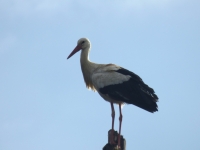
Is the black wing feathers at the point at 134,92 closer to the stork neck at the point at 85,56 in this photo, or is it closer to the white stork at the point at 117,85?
the white stork at the point at 117,85

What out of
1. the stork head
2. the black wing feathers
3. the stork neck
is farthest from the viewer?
the stork head

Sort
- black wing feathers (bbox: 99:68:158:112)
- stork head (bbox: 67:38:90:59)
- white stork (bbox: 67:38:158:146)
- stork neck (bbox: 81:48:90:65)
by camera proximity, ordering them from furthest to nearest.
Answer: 1. stork head (bbox: 67:38:90:59)
2. stork neck (bbox: 81:48:90:65)
3. white stork (bbox: 67:38:158:146)
4. black wing feathers (bbox: 99:68:158:112)

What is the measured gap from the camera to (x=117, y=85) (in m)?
10.8

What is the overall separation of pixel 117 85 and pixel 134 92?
0.66 meters

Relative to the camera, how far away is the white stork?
9.92m

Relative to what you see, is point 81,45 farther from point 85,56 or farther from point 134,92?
point 134,92

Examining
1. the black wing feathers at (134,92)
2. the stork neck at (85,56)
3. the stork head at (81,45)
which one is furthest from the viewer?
the stork head at (81,45)

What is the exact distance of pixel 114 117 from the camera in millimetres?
10836

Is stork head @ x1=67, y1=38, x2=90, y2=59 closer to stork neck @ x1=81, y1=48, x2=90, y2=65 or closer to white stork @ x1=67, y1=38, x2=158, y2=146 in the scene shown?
Result: stork neck @ x1=81, y1=48, x2=90, y2=65

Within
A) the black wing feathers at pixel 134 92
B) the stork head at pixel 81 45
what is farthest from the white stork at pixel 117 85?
the stork head at pixel 81 45

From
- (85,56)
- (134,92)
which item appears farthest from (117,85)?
(85,56)

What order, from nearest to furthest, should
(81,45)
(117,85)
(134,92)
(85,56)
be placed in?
(134,92) → (117,85) → (85,56) → (81,45)

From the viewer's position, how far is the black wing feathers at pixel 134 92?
9.76 m

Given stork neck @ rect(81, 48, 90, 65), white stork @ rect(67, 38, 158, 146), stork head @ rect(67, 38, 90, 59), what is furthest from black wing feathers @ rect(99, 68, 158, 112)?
stork head @ rect(67, 38, 90, 59)
